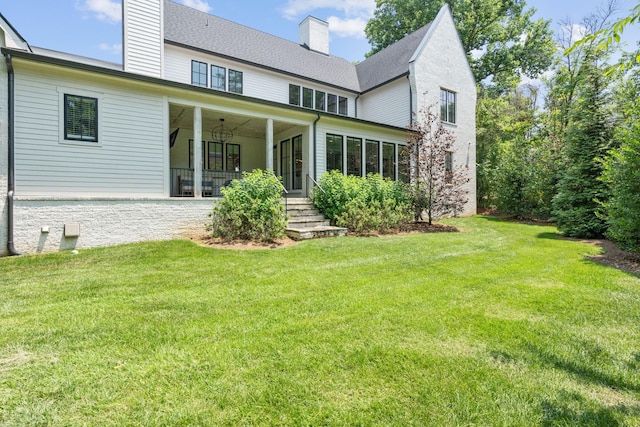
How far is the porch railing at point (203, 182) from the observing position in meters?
10.9

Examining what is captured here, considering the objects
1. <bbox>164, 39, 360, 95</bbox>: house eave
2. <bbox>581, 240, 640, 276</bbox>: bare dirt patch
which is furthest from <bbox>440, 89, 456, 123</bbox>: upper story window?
<bbox>581, 240, 640, 276</bbox>: bare dirt patch

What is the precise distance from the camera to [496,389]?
204 centimetres

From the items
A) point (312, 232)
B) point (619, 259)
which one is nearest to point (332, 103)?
point (312, 232)

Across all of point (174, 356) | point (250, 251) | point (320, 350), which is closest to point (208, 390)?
point (174, 356)

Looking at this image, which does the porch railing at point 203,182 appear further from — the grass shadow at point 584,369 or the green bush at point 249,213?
the grass shadow at point 584,369

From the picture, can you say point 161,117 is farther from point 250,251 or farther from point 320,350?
point 320,350

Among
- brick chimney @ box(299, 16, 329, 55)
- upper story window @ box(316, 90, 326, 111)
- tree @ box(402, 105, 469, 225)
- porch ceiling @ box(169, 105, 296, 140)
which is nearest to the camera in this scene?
porch ceiling @ box(169, 105, 296, 140)

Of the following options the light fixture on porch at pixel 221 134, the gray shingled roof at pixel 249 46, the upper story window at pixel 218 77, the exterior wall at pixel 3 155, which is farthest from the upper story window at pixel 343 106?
the exterior wall at pixel 3 155

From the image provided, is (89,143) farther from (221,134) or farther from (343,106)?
(343,106)

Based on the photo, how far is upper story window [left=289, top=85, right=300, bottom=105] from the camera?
564 inches

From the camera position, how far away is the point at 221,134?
541 inches

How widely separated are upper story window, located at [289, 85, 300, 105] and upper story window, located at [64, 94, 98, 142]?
330 inches

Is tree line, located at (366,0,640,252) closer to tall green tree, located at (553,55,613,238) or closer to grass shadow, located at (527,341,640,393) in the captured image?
tall green tree, located at (553,55,613,238)

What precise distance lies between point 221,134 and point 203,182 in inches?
129
